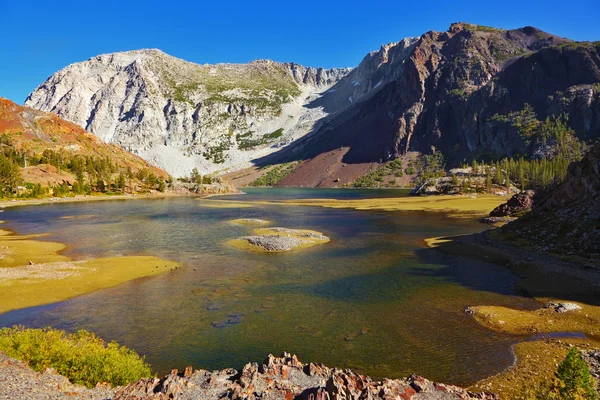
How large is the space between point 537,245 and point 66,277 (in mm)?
52460

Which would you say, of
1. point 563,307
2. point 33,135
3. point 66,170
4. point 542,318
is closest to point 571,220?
point 563,307

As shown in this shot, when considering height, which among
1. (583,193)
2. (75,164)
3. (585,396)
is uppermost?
(75,164)

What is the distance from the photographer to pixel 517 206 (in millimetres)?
74938

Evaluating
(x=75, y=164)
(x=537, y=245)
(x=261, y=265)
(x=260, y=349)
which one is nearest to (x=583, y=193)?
(x=537, y=245)

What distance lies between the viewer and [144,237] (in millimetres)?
58688

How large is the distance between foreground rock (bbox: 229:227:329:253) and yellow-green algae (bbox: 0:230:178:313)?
12.1m

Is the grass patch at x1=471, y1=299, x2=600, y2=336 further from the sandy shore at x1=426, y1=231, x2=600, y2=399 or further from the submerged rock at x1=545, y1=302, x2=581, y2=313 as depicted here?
the submerged rock at x1=545, y1=302, x2=581, y2=313

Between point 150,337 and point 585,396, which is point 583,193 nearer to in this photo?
point 585,396

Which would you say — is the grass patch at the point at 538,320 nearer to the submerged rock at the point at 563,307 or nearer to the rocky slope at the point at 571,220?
A: the submerged rock at the point at 563,307

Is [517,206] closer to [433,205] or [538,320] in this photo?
[433,205]

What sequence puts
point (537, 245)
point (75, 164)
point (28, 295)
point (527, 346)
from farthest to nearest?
point (75, 164) < point (537, 245) < point (28, 295) < point (527, 346)

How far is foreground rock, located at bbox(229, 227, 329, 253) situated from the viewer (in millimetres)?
48281

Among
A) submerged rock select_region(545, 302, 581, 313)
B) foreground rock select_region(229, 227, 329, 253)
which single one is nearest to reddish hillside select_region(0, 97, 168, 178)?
foreground rock select_region(229, 227, 329, 253)

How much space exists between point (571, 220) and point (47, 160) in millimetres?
187991
